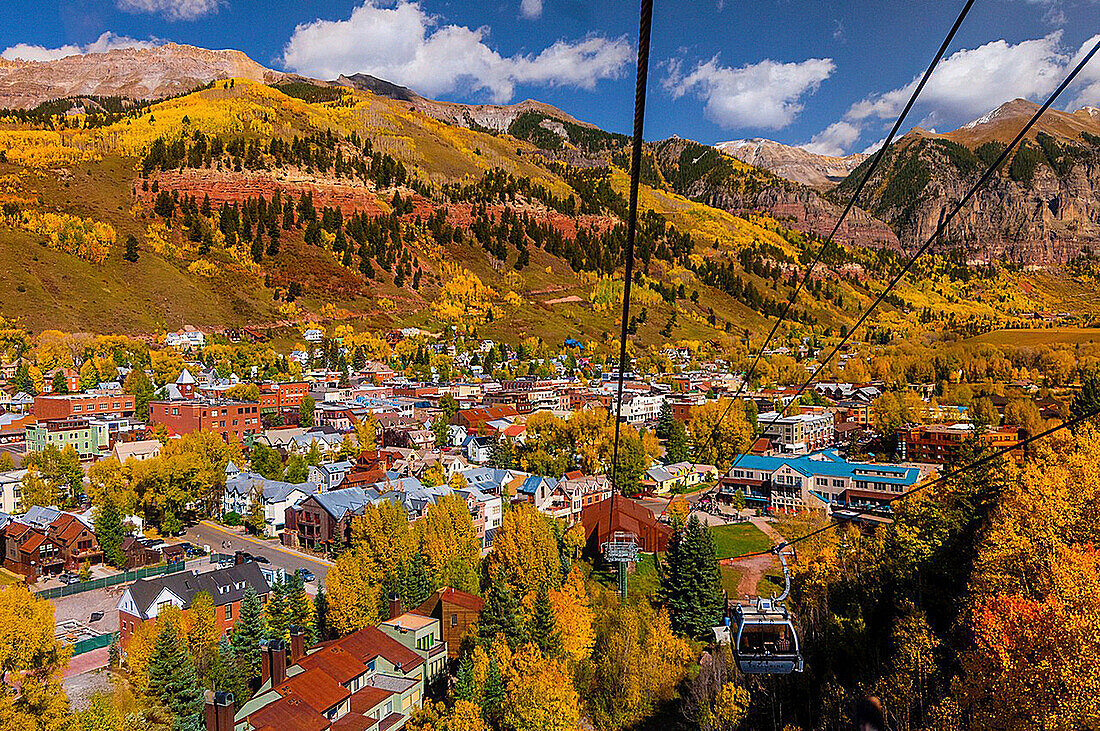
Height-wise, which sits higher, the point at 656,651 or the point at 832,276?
the point at 832,276

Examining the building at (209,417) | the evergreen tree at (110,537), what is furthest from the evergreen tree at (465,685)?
the building at (209,417)

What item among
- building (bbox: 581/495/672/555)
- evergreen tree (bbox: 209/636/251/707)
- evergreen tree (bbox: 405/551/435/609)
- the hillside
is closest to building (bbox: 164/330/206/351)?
the hillside

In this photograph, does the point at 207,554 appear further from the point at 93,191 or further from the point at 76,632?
the point at 93,191

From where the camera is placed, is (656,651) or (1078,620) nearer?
(1078,620)

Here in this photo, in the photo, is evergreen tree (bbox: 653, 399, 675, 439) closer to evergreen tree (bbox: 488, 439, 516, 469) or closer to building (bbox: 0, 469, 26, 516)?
evergreen tree (bbox: 488, 439, 516, 469)

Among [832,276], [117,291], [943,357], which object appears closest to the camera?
[943,357]

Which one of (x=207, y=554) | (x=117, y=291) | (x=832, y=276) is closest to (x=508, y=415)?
(x=207, y=554)

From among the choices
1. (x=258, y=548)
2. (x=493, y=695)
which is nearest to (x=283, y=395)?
(x=258, y=548)
